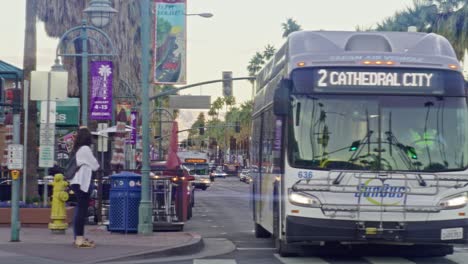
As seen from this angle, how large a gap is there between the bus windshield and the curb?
2626mm

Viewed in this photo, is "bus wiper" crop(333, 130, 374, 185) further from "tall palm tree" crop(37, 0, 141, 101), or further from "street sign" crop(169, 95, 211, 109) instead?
"street sign" crop(169, 95, 211, 109)

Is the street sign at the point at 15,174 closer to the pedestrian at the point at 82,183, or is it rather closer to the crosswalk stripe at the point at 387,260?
A: the pedestrian at the point at 82,183

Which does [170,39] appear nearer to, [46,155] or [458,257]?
[46,155]

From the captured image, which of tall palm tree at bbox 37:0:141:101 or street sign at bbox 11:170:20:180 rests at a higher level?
tall palm tree at bbox 37:0:141:101

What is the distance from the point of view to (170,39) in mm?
33938

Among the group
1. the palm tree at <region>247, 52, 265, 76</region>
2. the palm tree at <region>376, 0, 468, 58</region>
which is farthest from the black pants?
the palm tree at <region>247, 52, 265, 76</region>

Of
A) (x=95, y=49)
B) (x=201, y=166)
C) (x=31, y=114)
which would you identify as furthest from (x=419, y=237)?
(x=201, y=166)

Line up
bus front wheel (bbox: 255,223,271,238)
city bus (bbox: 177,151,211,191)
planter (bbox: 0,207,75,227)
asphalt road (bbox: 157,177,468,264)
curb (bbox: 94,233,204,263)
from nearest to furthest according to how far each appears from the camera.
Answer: curb (bbox: 94,233,204,263)
asphalt road (bbox: 157,177,468,264)
bus front wheel (bbox: 255,223,271,238)
planter (bbox: 0,207,75,227)
city bus (bbox: 177,151,211,191)

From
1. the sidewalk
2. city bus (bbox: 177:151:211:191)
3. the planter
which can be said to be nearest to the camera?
the sidewalk

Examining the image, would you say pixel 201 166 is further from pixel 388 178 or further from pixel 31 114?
pixel 388 178

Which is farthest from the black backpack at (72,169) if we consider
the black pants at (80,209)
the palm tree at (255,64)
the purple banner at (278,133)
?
the palm tree at (255,64)

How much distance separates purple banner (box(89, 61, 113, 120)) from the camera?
102 feet

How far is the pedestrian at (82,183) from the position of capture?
14938 millimetres

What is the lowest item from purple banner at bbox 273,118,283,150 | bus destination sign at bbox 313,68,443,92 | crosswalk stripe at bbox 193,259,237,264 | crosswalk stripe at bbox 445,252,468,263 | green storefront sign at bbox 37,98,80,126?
crosswalk stripe at bbox 445,252,468,263
